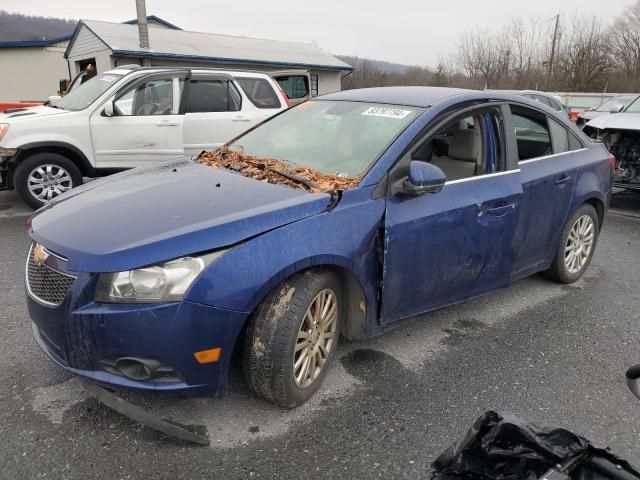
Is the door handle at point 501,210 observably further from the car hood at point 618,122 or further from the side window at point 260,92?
the side window at point 260,92

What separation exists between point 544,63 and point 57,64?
36114mm

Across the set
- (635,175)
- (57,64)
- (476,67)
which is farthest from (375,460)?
(476,67)

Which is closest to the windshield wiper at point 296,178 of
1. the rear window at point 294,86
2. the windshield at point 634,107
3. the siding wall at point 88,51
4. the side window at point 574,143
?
the side window at point 574,143

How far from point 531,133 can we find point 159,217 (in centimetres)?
293

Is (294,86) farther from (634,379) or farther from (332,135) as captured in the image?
(634,379)

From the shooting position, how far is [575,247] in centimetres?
455

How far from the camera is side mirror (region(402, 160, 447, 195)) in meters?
2.88

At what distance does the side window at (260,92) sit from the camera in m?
7.90

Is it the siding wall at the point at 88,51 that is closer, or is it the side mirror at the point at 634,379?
the side mirror at the point at 634,379

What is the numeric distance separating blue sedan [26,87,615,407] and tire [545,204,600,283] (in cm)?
15

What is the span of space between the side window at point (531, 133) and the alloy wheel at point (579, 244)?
74 cm

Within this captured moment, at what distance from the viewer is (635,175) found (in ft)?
25.8

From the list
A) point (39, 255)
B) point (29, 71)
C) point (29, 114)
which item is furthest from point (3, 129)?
point (29, 71)

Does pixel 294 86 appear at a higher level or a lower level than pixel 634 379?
higher
